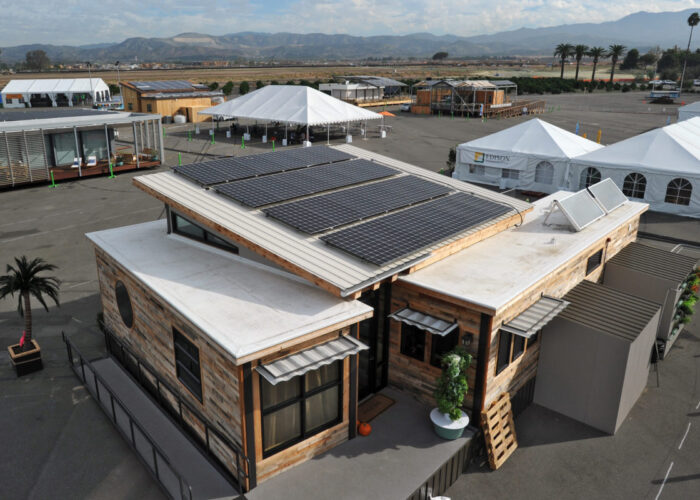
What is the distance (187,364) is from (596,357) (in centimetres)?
875

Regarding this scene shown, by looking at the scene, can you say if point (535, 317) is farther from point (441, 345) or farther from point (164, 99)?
point (164, 99)

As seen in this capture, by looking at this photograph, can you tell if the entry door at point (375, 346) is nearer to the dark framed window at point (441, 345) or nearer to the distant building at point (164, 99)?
the dark framed window at point (441, 345)

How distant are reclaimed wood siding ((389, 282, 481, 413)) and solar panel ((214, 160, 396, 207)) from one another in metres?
3.84

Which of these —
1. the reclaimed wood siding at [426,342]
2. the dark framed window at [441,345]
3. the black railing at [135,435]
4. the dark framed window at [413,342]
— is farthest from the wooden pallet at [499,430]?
the black railing at [135,435]

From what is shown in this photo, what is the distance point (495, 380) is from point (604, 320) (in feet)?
10.3

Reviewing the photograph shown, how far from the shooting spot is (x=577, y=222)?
14898 mm

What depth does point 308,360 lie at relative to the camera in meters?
8.86

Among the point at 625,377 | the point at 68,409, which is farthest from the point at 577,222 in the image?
the point at 68,409

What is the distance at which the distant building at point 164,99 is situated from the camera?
201ft

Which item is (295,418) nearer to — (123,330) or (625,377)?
(123,330)

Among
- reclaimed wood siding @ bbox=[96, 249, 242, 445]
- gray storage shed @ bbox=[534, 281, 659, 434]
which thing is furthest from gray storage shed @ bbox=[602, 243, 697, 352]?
reclaimed wood siding @ bbox=[96, 249, 242, 445]

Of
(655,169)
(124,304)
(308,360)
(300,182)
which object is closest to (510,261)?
(300,182)

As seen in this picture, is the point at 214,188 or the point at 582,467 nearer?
the point at 582,467

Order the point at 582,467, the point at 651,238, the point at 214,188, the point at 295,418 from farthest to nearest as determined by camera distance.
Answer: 1. the point at 651,238
2. the point at 214,188
3. the point at 582,467
4. the point at 295,418
